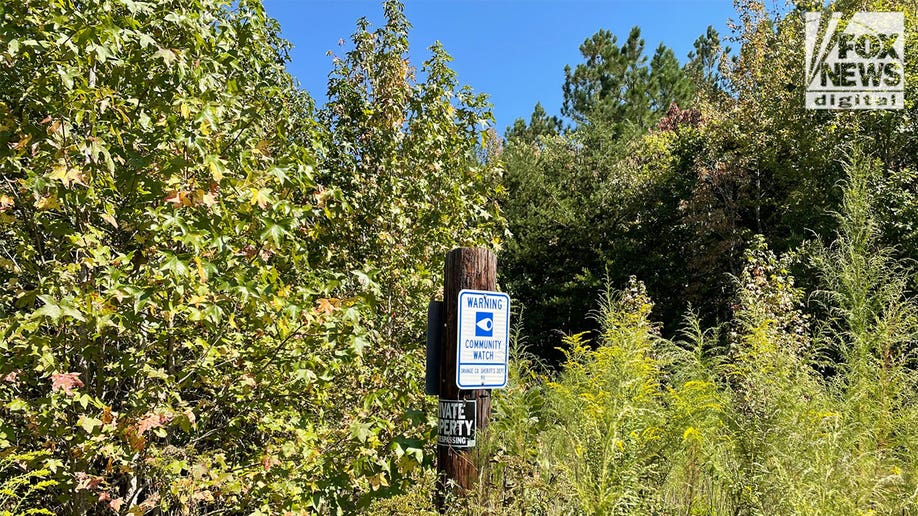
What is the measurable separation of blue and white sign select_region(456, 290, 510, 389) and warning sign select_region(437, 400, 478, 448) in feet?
0.32

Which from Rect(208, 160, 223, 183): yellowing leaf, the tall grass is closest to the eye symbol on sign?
the tall grass

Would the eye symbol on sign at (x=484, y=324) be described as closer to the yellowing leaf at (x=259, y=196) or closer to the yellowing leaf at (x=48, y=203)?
the yellowing leaf at (x=259, y=196)

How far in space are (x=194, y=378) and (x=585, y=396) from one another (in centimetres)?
195

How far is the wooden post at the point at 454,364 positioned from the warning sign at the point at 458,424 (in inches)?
0.9

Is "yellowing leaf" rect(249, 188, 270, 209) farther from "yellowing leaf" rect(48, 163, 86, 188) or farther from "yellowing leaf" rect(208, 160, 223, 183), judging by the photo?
"yellowing leaf" rect(48, 163, 86, 188)

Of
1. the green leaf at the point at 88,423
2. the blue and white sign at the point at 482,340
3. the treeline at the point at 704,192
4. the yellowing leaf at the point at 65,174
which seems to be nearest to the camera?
the yellowing leaf at the point at 65,174

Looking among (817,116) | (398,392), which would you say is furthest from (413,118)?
(817,116)

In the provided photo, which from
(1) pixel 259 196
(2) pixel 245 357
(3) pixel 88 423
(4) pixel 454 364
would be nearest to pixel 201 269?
(1) pixel 259 196

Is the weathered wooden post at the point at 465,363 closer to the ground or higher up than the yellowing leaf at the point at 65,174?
closer to the ground

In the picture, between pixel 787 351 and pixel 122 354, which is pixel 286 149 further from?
pixel 787 351

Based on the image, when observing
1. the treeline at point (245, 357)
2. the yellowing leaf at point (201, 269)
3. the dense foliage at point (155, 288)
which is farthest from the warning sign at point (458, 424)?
the yellowing leaf at point (201, 269)

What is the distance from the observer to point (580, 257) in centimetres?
1320

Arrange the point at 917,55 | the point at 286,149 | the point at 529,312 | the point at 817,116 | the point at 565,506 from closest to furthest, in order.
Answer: the point at 565,506 < the point at 286,149 < the point at 917,55 < the point at 817,116 < the point at 529,312

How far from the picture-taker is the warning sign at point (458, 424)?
261 centimetres
